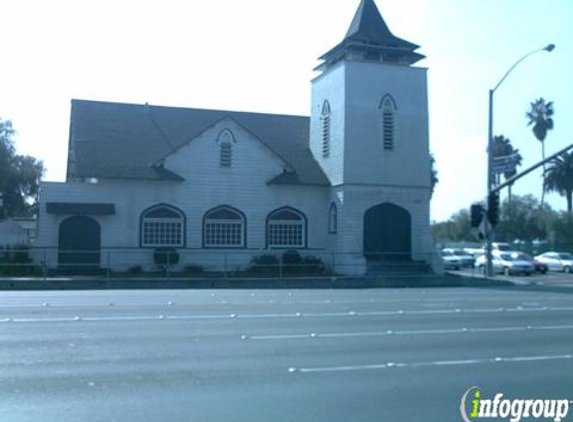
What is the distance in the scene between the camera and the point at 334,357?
11.9 m

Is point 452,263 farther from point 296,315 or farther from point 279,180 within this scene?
point 296,315

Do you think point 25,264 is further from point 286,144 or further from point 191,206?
point 286,144

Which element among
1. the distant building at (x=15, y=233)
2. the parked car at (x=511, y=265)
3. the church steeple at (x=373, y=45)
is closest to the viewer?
the church steeple at (x=373, y=45)

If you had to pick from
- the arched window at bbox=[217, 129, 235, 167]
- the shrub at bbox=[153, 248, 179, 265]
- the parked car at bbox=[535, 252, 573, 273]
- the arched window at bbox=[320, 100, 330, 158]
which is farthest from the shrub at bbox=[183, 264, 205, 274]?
the parked car at bbox=[535, 252, 573, 273]

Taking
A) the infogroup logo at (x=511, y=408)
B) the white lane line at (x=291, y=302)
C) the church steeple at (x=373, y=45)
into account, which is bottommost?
the infogroup logo at (x=511, y=408)

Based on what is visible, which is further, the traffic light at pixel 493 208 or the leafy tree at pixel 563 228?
the leafy tree at pixel 563 228

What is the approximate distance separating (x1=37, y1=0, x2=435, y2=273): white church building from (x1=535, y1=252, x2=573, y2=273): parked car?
631 inches

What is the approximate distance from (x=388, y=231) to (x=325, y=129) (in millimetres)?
6564

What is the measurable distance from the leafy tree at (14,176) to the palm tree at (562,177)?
50.4 metres

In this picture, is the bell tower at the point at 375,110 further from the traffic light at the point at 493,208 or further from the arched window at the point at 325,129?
the traffic light at the point at 493,208

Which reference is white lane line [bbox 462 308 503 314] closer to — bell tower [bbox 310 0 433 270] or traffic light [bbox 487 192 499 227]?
traffic light [bbox 487 192 499 227]

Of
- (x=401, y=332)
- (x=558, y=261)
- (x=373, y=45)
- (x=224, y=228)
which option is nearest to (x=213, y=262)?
(x=224, y=228)

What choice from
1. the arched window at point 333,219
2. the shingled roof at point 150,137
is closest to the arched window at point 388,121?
the shingled roof at point 150,137

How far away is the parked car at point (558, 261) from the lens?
50969 millimetres
